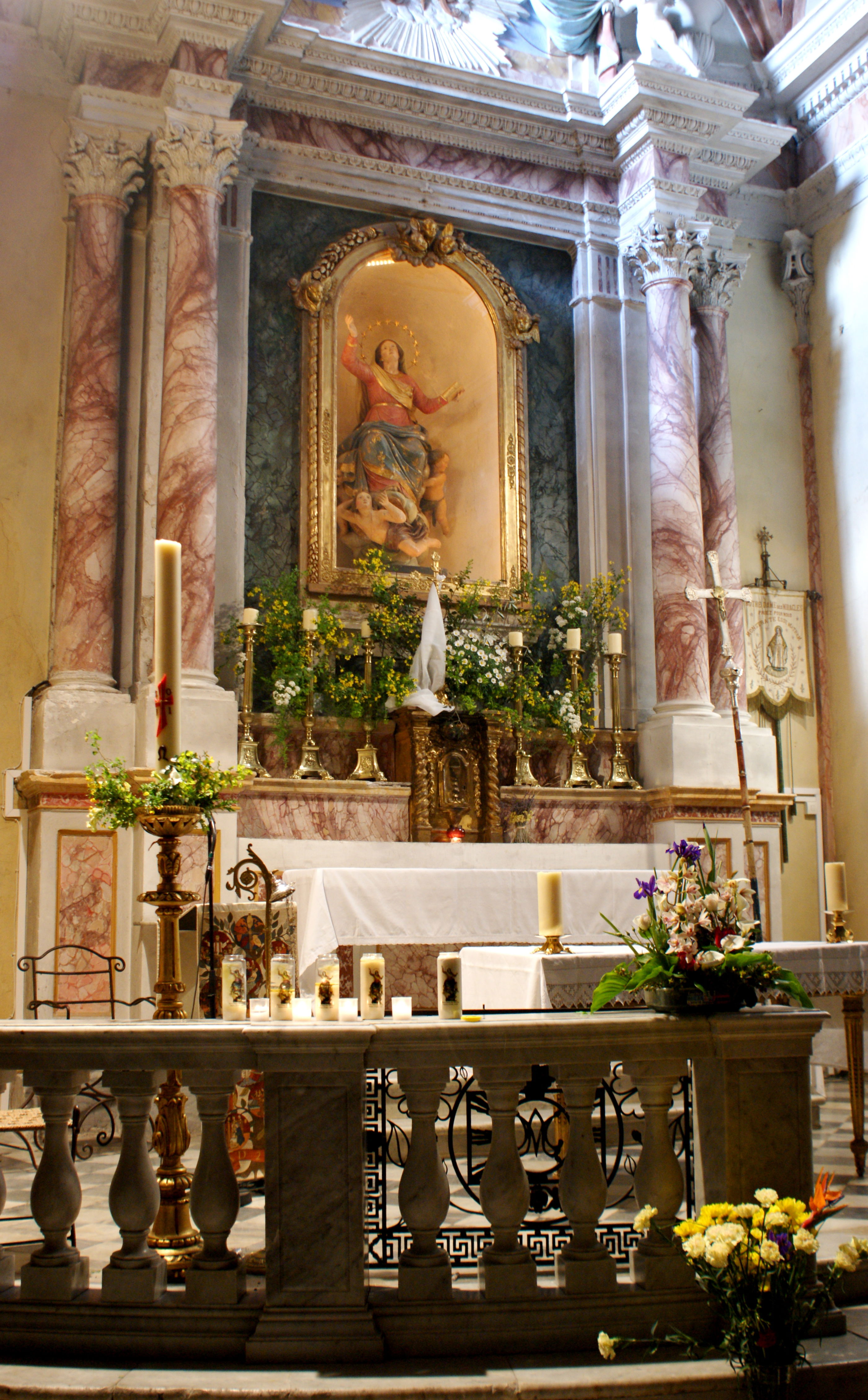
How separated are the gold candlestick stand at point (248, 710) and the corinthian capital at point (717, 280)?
4.75 m

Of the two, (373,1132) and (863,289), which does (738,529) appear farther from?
(373,1132)

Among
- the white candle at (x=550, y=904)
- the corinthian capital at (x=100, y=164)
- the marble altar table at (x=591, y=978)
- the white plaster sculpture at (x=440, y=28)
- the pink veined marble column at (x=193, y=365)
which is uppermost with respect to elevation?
the white plaster sculpture at (x=440, y=28)

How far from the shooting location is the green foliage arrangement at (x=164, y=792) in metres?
3.97

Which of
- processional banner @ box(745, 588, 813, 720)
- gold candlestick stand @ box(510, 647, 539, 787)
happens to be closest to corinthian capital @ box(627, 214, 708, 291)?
processional banner @ box(745, 588, 813, 720)

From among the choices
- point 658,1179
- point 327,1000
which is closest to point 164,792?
point 327,1000

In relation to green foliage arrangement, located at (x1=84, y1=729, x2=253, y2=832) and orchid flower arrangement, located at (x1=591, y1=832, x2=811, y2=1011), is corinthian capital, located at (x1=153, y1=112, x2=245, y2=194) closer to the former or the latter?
green foliage arrangement, located at (x1=84, y1=729, x2=253, y2=832)

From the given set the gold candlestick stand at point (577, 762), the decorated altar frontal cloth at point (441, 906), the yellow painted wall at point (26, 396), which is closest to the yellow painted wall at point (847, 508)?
the gold candlestick stand at point (577, 762)

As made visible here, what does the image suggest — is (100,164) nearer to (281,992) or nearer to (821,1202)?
(281,992)

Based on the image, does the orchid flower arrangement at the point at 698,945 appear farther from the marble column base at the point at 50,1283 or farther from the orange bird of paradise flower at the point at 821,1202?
the marble column base at the point at 50,1283

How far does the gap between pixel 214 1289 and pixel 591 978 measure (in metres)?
2.36

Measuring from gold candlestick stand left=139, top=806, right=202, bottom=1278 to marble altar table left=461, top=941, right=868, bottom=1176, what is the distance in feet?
5.34

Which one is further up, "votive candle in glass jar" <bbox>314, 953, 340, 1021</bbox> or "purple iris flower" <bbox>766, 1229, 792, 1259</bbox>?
"votive candle in glass jar" <bbox>314, 953, 340, 1021</bbox>

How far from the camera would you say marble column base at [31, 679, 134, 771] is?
7.84 meters

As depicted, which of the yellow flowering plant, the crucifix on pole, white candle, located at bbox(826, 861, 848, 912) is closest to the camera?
the yellow flowering plant
